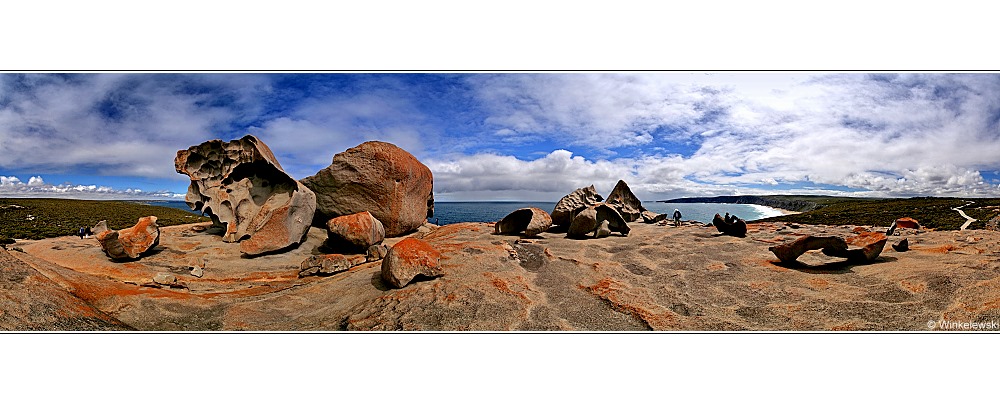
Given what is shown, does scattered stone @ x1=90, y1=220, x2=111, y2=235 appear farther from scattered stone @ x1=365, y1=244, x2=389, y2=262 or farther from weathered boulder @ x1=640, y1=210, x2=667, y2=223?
weathered boulder @ x1=640, y1=210, x2=667, y2=223

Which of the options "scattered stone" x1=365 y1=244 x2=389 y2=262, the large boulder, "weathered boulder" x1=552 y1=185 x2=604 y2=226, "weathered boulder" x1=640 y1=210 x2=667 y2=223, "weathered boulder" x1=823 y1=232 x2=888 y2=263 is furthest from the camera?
"weathered boulder" x1=640 y1=210 x2=667 y2=223

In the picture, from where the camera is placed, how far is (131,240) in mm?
5414

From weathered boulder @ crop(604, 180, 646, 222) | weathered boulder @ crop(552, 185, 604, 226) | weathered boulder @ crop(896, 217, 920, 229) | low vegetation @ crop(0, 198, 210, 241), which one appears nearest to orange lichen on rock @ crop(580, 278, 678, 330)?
weathered boulder @ crop(552, 185, 604, 226)

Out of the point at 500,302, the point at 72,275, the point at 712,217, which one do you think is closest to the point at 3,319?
the point at 72,275

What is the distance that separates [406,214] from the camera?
8.67 m

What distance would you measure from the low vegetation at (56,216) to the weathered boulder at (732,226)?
9.41 metres

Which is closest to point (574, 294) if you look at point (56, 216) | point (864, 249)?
point (864, 249)

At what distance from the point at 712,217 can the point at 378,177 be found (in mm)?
6350

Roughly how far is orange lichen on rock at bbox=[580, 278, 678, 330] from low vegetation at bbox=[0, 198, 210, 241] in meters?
7.05

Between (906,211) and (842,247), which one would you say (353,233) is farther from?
(906,211)

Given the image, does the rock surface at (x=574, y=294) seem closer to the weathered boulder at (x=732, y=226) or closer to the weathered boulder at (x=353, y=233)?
the weathered boulder at (x=353, y=233)

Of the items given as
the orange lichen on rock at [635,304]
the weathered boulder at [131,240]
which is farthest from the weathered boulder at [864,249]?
the weathered boulder at [131,240]

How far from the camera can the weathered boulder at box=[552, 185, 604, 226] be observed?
328 inches
